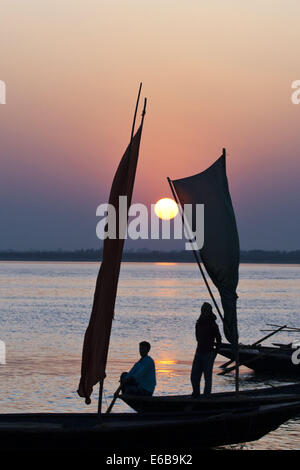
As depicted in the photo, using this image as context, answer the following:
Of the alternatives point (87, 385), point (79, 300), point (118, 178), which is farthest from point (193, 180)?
point (79, 300)

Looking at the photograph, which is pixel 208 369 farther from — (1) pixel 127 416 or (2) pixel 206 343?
(1) pixel 127 416

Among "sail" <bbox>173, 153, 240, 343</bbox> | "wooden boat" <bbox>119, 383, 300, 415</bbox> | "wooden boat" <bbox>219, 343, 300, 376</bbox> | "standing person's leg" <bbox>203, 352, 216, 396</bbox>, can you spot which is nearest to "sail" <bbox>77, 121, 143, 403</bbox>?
"wooden boat" <bbox>119, 383, 300, 415</bbox>

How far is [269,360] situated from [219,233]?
386 inches

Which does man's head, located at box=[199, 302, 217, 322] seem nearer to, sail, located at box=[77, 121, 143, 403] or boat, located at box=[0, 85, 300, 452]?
boat, located at box=[0, 85, 300, 452]

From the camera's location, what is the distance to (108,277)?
13.9 m

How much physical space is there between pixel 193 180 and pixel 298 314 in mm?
57213

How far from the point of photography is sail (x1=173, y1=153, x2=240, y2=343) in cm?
1781

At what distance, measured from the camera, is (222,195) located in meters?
18.6

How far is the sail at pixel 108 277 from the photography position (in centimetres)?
1379

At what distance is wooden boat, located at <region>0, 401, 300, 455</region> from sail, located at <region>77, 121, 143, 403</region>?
1.17 meters

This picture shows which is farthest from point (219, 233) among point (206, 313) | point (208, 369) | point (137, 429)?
point (137, 429)

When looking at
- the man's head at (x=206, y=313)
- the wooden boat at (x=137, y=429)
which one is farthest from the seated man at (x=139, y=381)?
the man's head at (x=206, y=313)

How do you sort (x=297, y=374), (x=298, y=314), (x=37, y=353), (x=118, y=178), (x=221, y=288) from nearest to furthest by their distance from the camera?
(x=118, y=178) → (x=221, y=288) → (x=297, y=374) → (x=37, y=353) → (x=298, y=314)
